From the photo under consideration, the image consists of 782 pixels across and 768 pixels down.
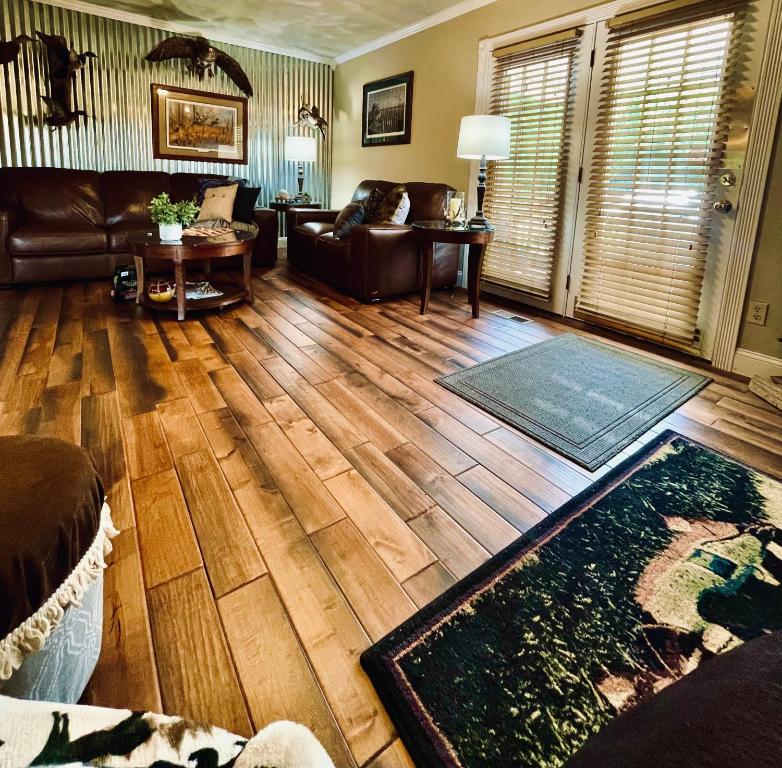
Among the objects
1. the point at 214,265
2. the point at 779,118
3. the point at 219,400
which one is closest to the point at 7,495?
the point at 219,400

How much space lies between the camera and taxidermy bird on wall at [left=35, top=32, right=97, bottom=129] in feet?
15.7

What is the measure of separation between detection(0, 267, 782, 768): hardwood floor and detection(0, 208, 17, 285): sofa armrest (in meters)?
0.94

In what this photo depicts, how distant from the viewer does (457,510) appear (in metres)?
1.66

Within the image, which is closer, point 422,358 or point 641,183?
point 422,358

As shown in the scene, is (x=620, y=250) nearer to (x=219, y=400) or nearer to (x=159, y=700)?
(x=219, y=400)

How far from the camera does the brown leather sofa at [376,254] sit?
4027mm

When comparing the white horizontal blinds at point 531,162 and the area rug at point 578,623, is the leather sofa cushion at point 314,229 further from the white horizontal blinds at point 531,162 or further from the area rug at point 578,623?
the area rug at point 578,623

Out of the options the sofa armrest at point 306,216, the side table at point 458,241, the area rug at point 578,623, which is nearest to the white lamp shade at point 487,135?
the side table at point 458,241

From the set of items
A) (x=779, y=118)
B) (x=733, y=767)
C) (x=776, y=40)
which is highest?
(x=776, y=40)

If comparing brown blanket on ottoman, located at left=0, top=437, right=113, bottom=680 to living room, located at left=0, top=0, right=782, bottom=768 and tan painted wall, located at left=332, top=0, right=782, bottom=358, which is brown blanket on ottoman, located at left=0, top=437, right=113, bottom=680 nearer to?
living room, located at left=0, top=0, right=782, bottom=768

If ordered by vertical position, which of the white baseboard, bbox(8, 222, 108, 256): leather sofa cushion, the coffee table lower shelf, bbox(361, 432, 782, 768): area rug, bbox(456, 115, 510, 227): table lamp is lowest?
bbox(361, 432, 782, 768): area rug

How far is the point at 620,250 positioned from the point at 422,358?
5.59 feet

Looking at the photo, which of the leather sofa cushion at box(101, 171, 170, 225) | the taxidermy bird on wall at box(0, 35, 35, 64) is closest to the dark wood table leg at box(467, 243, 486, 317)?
the leather sofa cushion at box(101, 171, 170, 225)

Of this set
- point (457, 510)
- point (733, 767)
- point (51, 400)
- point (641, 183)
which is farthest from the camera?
point (641, 183)
